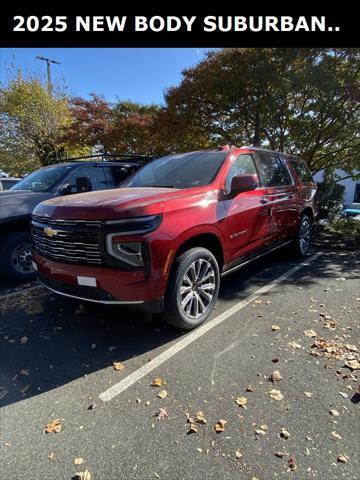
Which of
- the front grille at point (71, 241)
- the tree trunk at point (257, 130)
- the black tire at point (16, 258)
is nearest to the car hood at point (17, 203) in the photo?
the black tire at point (16, 258)

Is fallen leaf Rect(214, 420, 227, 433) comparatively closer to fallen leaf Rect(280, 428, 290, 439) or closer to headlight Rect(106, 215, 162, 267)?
fallen leaf Rect(280, 428, 290, 439)

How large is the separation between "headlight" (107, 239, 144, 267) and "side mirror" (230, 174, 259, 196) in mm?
→ 1521

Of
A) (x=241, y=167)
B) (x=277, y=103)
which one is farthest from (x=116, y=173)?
(x=277, y=103)

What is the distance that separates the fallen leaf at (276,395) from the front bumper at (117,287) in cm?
118

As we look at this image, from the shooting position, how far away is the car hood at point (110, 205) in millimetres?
2979

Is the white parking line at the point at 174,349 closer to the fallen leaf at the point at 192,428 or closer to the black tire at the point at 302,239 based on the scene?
the fallen leaf at the point at 192,428

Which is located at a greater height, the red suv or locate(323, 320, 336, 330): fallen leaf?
the red suv

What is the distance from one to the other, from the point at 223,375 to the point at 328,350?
3.63ft

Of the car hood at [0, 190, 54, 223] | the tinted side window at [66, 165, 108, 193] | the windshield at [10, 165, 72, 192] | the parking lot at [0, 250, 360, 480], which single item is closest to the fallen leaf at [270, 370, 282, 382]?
the parking lot at [0, 250, 360, 480]

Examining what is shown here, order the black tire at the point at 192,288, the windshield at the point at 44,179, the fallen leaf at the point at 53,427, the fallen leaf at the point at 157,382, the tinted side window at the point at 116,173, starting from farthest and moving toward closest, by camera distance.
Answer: the tinted side window at the point at 116,173
the windshield at the point at 44,179
the black tire at the point at 192,288
the fallen leaf at the point at 157,382
the fallen leaf at the point at 53,427

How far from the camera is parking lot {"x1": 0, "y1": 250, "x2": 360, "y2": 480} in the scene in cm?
203

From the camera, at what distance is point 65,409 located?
8.17ft

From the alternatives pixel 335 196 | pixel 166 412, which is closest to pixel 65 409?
pixel 166 412
